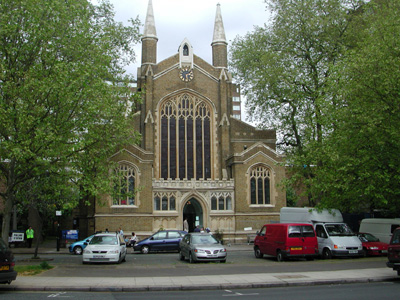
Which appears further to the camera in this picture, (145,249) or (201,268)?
(145,249)

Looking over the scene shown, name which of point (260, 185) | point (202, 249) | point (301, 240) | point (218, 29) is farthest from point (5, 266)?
point (218, 29)

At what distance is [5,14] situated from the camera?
17.5 m

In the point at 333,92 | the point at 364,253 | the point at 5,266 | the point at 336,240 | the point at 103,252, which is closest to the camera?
the point at 5,266

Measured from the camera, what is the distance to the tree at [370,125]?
67.1 feet

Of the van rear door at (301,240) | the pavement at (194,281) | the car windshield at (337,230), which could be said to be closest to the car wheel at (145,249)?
the van rear door at (301,240)

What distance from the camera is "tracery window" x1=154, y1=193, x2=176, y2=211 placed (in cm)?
3472

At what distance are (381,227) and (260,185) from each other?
41.1 ft

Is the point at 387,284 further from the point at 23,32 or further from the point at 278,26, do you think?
the point at 278,26

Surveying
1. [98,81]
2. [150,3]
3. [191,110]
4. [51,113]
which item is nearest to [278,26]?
[191,110]

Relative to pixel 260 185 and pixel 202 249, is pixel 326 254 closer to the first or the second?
pixel 202 249

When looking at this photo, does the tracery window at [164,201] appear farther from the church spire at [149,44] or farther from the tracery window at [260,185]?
the church spire at [149,44]

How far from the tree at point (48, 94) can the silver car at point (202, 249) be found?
4.78 meters

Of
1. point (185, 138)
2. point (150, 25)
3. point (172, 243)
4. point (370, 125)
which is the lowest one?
point (172, 243)

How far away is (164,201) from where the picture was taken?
34875 mm
